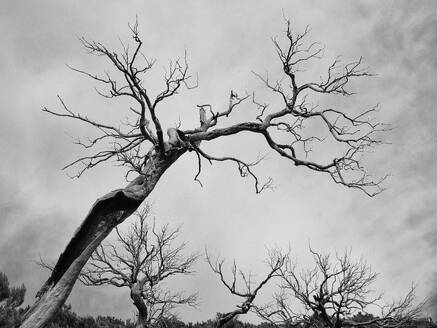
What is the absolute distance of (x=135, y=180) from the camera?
18.3ft

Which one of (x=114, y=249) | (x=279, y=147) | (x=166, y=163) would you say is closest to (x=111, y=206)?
(x=166, y=163)

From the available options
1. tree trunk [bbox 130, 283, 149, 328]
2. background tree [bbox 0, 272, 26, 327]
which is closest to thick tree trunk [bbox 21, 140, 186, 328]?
background tree [bbox 0, 272, 26, 327]

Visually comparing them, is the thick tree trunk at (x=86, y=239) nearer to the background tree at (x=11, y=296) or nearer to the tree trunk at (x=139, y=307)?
the background tree at (x=11, y=296)

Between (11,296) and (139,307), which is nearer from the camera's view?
(11,296)

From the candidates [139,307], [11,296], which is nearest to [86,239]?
[11,296]

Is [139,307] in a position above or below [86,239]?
above

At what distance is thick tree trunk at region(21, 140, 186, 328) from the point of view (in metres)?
4.12

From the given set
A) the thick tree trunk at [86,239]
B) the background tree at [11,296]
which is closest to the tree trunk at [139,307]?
the background tree at [11,296]

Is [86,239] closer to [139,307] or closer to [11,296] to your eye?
[11,296]

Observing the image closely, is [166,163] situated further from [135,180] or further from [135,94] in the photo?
[135,94]

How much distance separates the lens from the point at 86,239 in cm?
469

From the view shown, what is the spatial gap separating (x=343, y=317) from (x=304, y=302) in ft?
4.83

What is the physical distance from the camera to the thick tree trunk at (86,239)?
412cm

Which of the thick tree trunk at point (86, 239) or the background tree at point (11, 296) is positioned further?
the background tree at point (11, 296)
